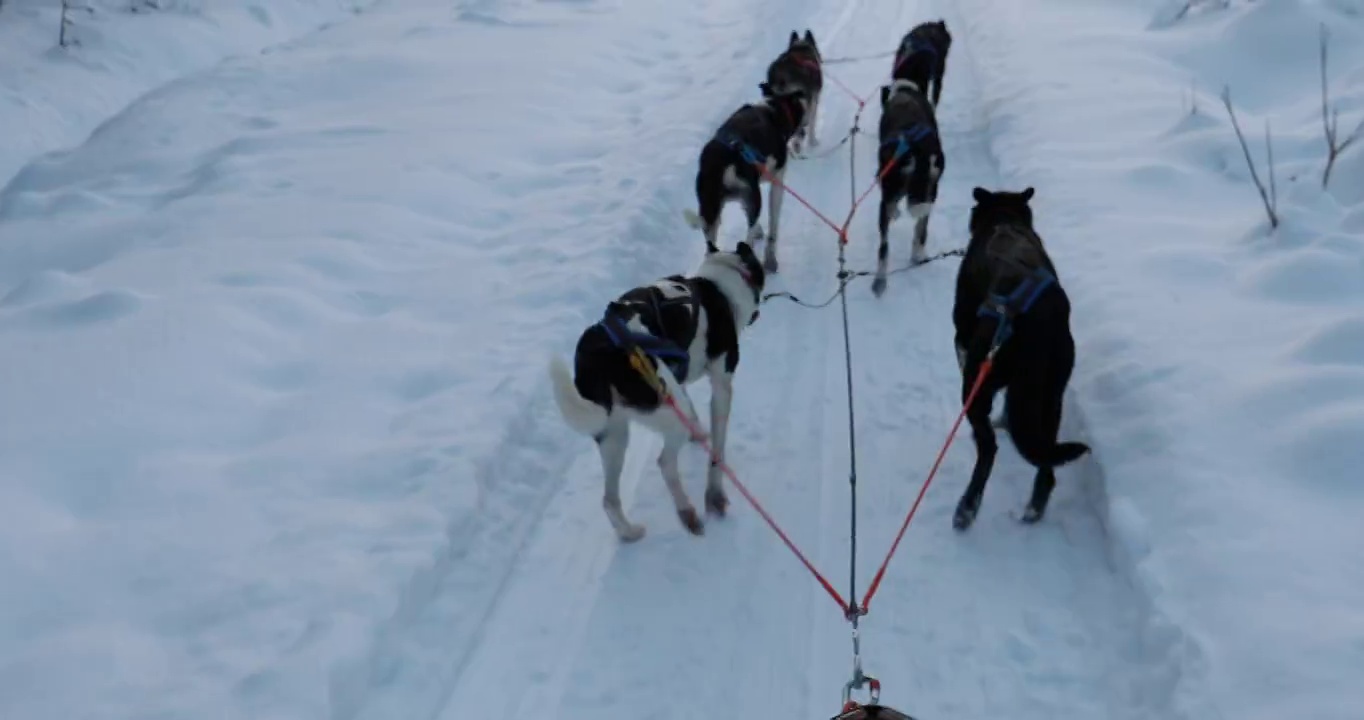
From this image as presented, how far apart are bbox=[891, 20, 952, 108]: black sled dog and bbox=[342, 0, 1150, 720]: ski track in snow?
379 centimetres

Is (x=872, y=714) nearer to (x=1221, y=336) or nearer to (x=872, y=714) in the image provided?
(x=872, y=714)

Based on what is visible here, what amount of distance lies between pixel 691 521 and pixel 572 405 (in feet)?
2.87

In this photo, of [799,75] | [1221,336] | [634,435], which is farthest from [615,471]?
[799,75]

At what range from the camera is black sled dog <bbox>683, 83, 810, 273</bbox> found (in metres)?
5.96

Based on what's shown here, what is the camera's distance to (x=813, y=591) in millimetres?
3803

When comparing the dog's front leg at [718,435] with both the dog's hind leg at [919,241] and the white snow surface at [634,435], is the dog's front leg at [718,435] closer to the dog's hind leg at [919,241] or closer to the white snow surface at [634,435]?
the white snow surface at [634,435]

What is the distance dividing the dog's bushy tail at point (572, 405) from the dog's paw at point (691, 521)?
2.09 feet

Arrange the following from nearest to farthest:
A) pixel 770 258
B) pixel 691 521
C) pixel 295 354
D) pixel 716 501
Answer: pixel 691 521
pixel 716 501
pixel 295 354
pixel 770 258

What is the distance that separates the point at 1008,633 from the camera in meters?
3.55

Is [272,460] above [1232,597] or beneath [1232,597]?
beneath

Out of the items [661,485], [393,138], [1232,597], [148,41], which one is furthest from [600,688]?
[148,41]

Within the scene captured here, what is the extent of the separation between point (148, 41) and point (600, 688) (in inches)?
427

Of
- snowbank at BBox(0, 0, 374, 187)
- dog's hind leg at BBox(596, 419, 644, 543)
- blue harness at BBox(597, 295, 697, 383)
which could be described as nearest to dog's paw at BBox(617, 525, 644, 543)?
dog's hind leg at BBox(596, 419, 644, 543)

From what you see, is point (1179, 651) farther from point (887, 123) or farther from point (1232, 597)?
point (887, 123)
